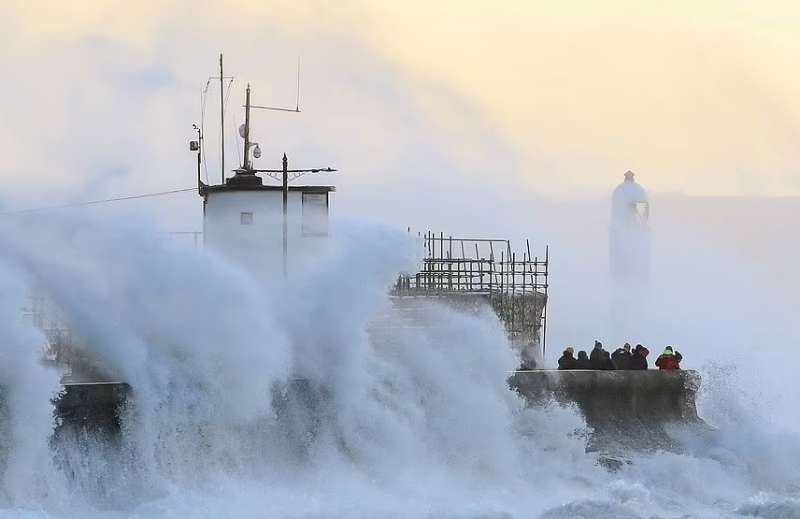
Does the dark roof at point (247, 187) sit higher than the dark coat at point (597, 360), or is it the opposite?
the dark roof at point (247, 187)

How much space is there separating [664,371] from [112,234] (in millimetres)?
7220

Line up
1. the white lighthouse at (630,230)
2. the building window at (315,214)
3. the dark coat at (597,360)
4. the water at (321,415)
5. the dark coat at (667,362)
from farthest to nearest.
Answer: the white lighthouse at (630,230), the building window at (315,214), the dark coat at (667,362), the dark coat at (597,360), the water at (321,415)

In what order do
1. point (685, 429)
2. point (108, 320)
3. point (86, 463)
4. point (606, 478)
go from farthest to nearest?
1. point (685, 429)
2. point (606, 478)
3. point (108, 320)
4. point (86, 463)

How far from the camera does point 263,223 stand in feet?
76.2

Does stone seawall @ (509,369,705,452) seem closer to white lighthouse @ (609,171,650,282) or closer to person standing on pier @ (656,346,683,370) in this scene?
person standing on pier @ (656,346,683,370)

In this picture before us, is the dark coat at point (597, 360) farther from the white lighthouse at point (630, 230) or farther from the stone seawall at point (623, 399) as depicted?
the white lighthouse at point (630, 230)

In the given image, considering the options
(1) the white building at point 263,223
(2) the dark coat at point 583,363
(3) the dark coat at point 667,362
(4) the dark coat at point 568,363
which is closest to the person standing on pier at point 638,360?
(3) the dark coat at point 667,362

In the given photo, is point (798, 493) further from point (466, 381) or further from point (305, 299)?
point (305, 299)

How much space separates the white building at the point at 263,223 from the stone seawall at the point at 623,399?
3746mm

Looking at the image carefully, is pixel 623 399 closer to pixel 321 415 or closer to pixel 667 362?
Answer: pixel 667 362

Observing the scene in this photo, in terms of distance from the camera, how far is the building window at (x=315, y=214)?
2334 cm

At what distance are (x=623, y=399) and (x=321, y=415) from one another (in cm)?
450

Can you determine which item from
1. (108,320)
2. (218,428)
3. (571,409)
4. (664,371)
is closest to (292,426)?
(218,428)

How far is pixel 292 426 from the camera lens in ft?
61.5
